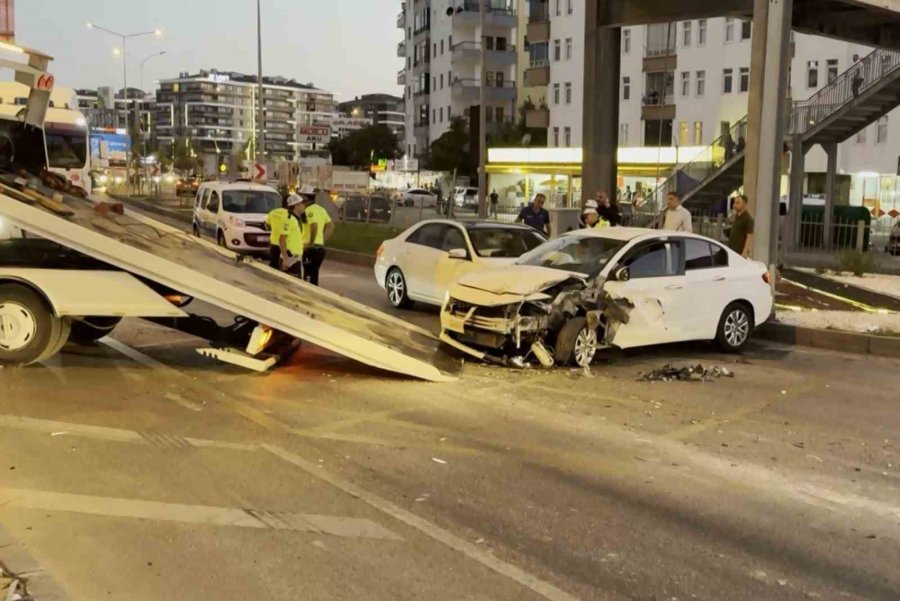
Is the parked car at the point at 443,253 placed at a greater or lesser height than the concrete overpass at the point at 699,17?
lesser

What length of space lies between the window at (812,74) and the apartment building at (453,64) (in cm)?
2500

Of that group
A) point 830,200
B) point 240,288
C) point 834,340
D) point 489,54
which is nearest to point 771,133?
point 834,340

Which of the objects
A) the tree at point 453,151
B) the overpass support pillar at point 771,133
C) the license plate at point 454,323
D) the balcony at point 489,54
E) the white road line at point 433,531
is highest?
the balcony at point 489,54

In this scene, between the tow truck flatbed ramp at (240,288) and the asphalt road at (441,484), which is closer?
the asphalt road at (441,484)

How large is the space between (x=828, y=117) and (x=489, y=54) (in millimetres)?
53505

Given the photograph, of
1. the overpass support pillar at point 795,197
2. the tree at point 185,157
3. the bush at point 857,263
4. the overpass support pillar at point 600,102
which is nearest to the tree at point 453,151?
the tree at point 185,157

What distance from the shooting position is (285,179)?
4316cm

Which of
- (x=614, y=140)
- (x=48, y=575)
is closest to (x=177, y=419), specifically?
(x=48, y=575)

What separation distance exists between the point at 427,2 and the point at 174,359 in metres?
85.8

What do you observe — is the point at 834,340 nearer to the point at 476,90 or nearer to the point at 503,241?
the point at 503,241

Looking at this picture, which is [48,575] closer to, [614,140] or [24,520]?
[24,520]

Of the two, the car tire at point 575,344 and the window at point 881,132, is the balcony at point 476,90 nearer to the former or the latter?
the window at point 881,132

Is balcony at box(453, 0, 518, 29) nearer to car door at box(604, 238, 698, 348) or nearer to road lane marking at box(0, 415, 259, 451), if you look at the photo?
car door at box(604, 238, 698, 348)

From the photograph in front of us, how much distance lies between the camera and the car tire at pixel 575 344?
32.3ft
